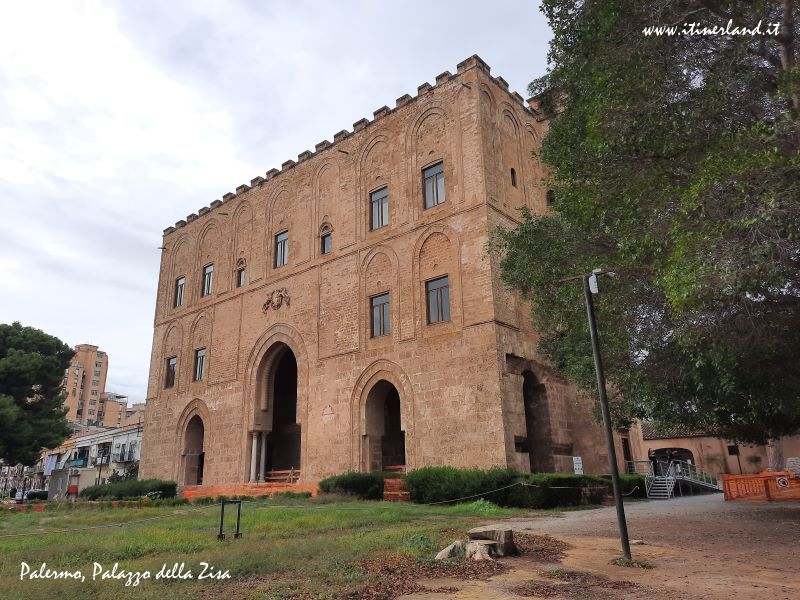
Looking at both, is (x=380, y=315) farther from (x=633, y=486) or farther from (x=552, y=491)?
(x=633, y=486)

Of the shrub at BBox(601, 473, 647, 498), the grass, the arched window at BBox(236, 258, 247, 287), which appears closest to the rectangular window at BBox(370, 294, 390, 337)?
the grass

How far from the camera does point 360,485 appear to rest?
53.2 feet

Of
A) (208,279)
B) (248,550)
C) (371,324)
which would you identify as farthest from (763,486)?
(208,279)

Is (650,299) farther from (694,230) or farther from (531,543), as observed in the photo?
(531,543)

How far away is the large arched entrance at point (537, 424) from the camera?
17.7 meters

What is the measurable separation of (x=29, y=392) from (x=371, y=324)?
24390mm

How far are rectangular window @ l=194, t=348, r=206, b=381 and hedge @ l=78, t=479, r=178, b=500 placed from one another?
4.99m

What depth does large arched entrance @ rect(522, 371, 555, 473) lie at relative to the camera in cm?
1772

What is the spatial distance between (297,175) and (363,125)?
13.2 ft

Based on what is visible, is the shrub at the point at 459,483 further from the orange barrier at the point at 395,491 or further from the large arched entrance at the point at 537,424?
the large arched entrance at the point at 537,424

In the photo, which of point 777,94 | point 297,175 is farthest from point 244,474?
point 777,94

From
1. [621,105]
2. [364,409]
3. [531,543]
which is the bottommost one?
[531,543]

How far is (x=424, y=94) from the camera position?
20625 mm

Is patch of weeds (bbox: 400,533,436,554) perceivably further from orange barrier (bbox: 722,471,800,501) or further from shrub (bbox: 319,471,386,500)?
→ orange barrier (bbox: 722,471,800,501)
